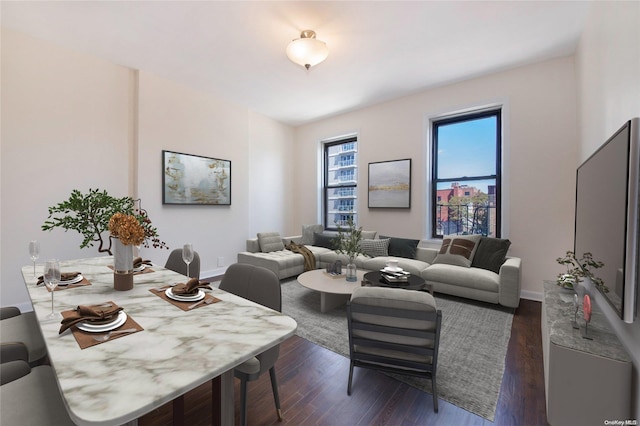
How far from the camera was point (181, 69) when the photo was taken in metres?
3.66

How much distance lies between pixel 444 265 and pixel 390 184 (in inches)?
67.0

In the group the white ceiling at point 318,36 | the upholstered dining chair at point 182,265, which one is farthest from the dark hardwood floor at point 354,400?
the white ceiling at point 318,36

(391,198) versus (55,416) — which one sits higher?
(391,198)

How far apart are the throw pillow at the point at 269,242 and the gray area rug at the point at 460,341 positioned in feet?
3.83

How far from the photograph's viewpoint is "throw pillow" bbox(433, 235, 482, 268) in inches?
142

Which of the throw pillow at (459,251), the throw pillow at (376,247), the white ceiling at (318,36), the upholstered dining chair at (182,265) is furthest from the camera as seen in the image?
the throw pillow at (376,247)

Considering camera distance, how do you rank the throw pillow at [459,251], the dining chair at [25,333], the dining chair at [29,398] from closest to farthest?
1. the dining chair at [29,398]
2. the dining chair at [25,333]
3. the throw pillow at [459,251]

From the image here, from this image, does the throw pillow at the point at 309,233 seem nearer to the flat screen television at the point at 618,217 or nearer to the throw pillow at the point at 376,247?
the throw pillow at the point at 376,247

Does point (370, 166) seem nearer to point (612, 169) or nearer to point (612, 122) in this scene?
point (612, 122)

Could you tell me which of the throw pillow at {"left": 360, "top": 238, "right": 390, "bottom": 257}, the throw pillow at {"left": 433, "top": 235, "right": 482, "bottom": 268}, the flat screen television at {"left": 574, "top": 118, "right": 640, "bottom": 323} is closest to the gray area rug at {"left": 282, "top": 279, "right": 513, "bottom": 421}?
the throw pillow at {"left": 433, "top": 235, "right": 482, "bottom": 268}

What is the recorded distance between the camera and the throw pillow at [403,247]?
4.17m

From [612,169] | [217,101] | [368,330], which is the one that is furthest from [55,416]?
[217,101]

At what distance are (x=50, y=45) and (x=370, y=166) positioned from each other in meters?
4.68

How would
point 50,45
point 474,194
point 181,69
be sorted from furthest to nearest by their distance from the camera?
1. point 474,194
2. point 181,69
3. point 50,45
